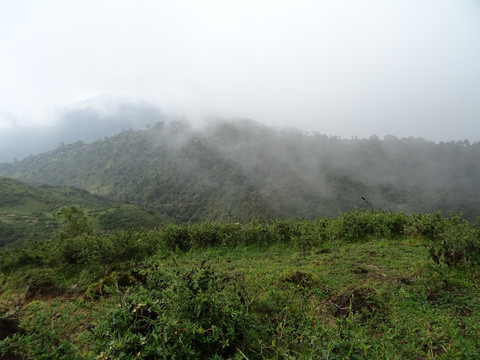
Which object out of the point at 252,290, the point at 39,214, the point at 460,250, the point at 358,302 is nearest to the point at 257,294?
the point at 252,290

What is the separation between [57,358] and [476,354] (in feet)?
16.4

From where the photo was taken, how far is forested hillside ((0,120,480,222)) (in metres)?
118

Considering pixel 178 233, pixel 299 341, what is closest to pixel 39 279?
pixel 178 233

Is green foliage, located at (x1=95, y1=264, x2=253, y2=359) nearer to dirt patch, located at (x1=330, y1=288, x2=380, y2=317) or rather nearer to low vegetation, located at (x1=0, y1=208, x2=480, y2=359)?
low vegetation, located at (x1=0, y1=208, x2=480, y2=359)

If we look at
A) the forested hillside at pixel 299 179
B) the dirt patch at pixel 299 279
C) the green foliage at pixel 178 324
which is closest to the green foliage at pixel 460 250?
the dirt patch at pixel 299 279

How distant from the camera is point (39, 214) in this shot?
84.9 meters

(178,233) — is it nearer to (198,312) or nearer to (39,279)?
(39,279)

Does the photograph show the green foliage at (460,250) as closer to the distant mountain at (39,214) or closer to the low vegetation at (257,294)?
the low vegetation at (257,294)

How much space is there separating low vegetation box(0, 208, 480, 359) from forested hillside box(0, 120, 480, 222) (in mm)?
93178

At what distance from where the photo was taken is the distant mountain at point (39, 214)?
6906 centimetres

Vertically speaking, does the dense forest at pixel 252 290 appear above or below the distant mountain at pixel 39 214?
above

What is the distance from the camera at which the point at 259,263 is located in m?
10.0

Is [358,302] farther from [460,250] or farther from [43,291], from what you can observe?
[43,291]

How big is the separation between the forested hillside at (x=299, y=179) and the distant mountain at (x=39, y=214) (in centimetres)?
3043
